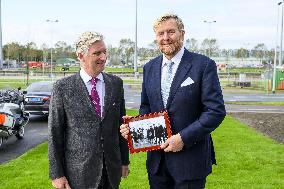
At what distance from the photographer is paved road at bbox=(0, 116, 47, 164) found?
32.0 ft

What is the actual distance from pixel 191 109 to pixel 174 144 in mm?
319

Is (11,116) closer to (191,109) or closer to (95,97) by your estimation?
(95,97)

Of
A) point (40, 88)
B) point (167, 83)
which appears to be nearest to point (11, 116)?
point (40, 88)

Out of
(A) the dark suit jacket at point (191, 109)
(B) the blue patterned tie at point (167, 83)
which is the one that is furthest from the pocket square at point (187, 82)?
(B) the blue patterned tie at point (167, 83)

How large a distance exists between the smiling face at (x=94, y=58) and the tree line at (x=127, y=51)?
63809 millimetres

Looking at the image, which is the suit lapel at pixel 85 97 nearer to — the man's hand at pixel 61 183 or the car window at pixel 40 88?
the man's hand at pixel 61 183

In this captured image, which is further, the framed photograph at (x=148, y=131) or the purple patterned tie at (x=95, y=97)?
the purple patterned tie at (x=95, y=97)

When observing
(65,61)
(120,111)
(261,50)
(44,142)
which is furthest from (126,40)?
(120,111)

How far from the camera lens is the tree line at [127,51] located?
74.3 metres

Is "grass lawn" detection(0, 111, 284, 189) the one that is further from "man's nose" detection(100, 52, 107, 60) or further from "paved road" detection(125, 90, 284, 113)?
"paved road" detection(125, 90, 284, 113)

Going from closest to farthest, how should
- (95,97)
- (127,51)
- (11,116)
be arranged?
(95,97), (11,116), (127,51)

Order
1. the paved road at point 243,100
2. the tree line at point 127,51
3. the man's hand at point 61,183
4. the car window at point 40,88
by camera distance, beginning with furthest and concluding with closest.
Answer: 1. the tree line at point 127,51
2. the paved road at point 243,100
3. the car window at point 40,88
4. the man's hand at point 61,183

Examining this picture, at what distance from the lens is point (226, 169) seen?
779 centimetres

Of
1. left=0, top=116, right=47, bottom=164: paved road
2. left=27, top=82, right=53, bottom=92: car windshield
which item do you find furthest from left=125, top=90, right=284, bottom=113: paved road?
left=0, top=116, right=47, bottom=164: paved road
